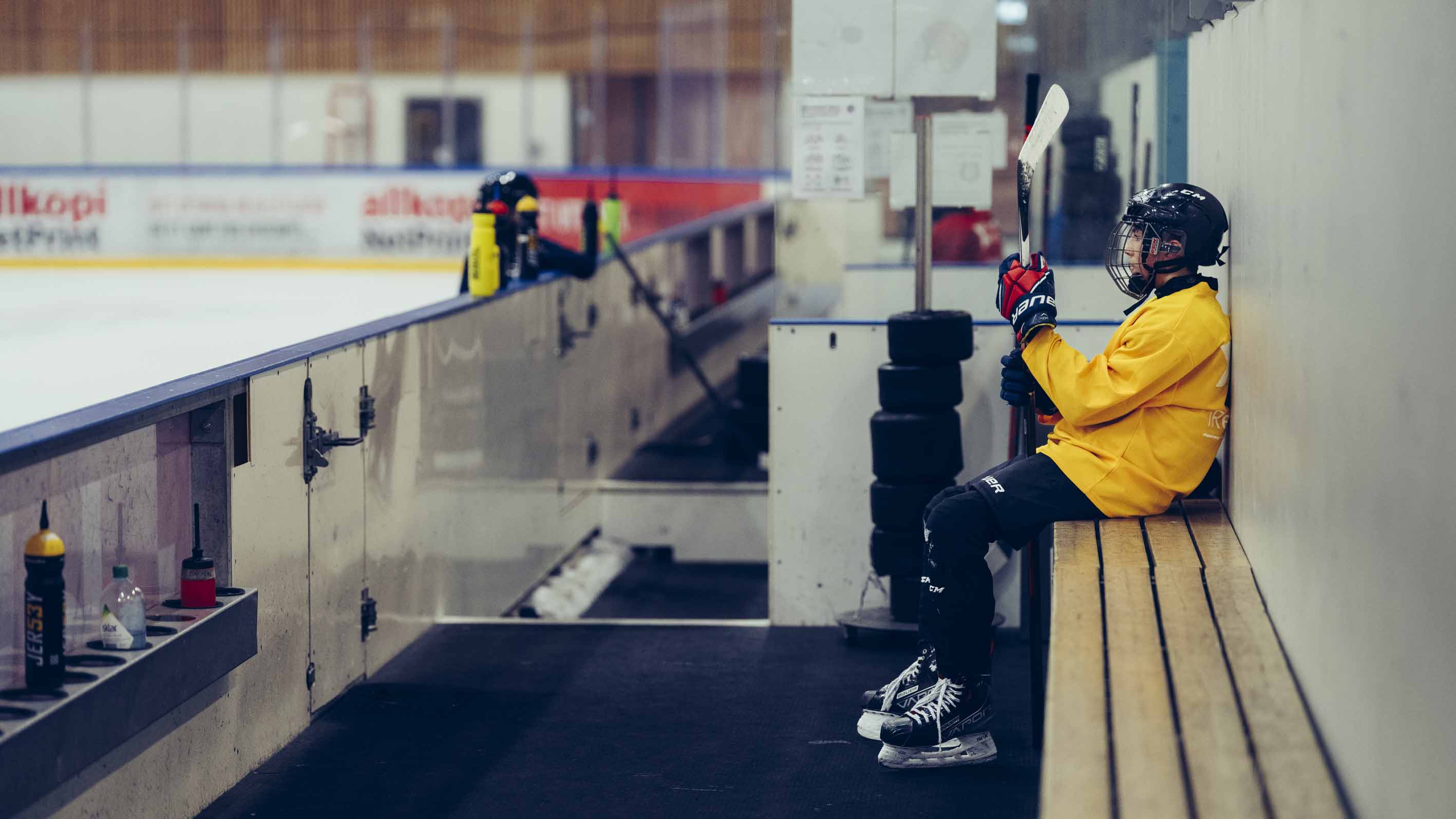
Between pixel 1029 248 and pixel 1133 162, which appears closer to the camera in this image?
pixel 1029 248

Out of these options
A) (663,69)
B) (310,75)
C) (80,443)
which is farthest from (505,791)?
(310,75)

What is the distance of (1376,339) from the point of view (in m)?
1.91

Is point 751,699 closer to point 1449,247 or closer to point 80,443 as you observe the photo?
point 80,443

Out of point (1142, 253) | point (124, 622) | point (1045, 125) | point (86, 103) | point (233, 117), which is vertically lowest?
point (124, 622)

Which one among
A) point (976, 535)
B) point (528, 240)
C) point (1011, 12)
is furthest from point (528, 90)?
point (976, 535)

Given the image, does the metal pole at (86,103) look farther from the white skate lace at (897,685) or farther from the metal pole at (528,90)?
the white skate lace at (897,685)

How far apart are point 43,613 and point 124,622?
0.30m

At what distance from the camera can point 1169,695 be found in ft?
7.00

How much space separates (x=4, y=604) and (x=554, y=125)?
1328cm

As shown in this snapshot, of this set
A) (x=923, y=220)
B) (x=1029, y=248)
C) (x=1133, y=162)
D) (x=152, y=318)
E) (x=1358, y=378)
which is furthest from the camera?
(x=152, y=318)

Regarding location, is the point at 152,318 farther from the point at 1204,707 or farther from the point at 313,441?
the point at 1204,707

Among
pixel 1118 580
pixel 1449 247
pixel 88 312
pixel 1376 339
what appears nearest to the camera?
pixel 1449 247

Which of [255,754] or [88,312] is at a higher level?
[88,312]

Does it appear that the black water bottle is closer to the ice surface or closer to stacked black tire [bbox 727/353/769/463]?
the ice surface
